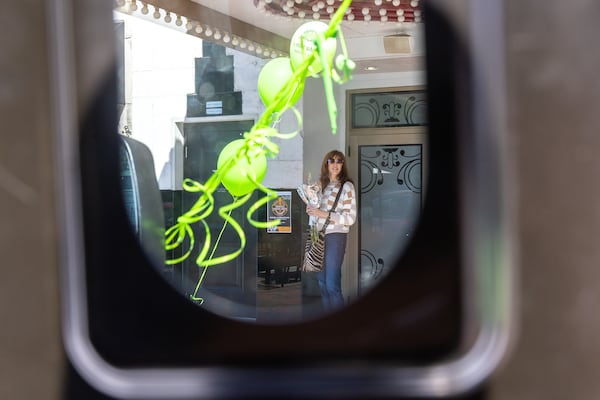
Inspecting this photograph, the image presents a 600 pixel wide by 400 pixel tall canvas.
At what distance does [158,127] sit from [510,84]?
5.77 m

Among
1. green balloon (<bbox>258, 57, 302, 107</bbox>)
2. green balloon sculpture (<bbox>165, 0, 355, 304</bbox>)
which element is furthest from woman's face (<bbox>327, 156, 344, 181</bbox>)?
green balloon sculpture (<bbox>165, 0, 355, 304</bbox>)

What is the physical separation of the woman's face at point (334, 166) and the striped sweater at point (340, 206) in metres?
0.09

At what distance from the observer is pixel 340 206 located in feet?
15.2

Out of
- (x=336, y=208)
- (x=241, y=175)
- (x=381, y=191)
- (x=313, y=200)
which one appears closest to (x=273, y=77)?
(x=241, y=175)

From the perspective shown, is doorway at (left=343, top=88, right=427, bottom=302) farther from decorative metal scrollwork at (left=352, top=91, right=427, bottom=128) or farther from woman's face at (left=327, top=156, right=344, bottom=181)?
woman's face at (left=327, top=156, right=344, bottom=181)

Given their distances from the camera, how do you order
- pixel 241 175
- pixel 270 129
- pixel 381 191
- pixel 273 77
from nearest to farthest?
1. pixel 270 129
2. pixel 241 175
3. pixel 273 77
4. pixel 381 191

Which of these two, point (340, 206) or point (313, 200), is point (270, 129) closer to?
point (340, 206)

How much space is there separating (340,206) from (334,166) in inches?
12.4

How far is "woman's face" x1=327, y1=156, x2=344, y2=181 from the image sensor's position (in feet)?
15.4

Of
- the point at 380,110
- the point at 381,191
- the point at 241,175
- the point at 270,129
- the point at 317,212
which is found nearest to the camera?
the point at 270,129

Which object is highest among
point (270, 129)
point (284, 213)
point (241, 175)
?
point (270, 129)

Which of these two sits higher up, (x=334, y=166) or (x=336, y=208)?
(x=334, y=166)

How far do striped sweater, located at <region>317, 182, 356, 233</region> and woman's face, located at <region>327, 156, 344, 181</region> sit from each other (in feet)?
0.28

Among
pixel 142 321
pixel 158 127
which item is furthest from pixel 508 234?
pixel 158 127
